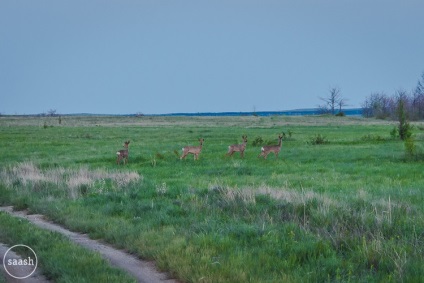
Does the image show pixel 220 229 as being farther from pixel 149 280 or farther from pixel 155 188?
pixel 155 188

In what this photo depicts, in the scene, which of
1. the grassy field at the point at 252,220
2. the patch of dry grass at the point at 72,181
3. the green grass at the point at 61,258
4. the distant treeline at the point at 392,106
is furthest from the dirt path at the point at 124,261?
the distant treeline at the point at 392,106

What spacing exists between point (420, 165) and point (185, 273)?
1992 centimetres

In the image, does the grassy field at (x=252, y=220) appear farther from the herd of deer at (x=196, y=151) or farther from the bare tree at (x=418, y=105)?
the bare tree at (x=418, y=105)

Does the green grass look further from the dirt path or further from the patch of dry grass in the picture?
the patch of dry grass

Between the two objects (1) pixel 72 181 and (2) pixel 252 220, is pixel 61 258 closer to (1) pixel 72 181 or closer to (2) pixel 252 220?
(2) pixel 252 220

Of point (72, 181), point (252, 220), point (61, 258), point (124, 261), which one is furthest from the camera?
point (72, 181)

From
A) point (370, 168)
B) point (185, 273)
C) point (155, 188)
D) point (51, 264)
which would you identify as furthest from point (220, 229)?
point (370, 168)

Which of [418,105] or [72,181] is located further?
[418,105]

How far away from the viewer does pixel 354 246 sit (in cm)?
912

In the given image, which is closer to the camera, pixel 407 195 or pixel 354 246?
pixel 354 246

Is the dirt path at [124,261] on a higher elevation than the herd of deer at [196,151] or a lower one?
lower

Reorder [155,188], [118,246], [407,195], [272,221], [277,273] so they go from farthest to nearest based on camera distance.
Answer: [155,188] → [407,195] → [272,221] → [118,246] → [277,273]

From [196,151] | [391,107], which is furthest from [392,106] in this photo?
[196,151]

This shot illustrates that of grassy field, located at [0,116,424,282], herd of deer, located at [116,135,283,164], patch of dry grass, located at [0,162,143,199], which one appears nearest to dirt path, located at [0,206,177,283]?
grassy field, located at [0,116,424,282]
